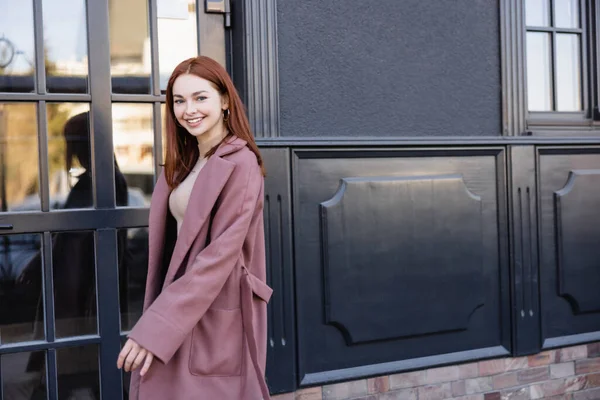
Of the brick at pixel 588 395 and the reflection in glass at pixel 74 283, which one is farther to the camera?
the brick at pixel 588 395

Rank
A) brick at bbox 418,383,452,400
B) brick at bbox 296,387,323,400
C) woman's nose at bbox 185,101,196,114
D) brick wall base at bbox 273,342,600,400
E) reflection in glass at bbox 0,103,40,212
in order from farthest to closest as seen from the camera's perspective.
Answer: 1. brick at bbox 418,383,452,400
2. brick wall base at bbox 273,342,600,400
3. brick at bbox 296,387,323,400
4. reflection in glass at bbox 0,103,40,212
5. woman's nose at bbox 185,101,196,114

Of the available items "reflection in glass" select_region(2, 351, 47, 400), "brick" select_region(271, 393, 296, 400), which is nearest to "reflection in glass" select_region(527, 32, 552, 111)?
"brick" select_region(271, 393, 296, 400)

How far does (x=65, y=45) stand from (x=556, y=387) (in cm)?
312

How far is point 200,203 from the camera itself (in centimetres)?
226

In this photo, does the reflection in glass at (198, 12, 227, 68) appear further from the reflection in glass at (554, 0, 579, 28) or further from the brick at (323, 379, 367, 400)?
the reflection in glass at (554, 0, 579, 28)

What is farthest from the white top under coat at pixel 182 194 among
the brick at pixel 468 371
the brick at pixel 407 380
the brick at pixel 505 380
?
the brick at pixel 505 380

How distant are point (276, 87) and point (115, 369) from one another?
4.84 feet

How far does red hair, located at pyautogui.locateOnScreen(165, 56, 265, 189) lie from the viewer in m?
2.38

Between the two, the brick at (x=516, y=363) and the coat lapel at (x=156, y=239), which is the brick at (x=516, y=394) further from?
the coat lapel at (x=156, y=239)

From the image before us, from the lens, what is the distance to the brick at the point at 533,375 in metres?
3.79

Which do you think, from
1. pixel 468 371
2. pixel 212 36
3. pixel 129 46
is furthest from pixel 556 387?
pixel 129 46

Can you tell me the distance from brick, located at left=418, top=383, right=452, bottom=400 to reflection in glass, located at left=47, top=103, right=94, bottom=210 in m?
1.90

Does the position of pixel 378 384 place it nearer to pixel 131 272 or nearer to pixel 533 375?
pixel 533 375

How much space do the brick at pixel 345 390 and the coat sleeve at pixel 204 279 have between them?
138 centimetres
